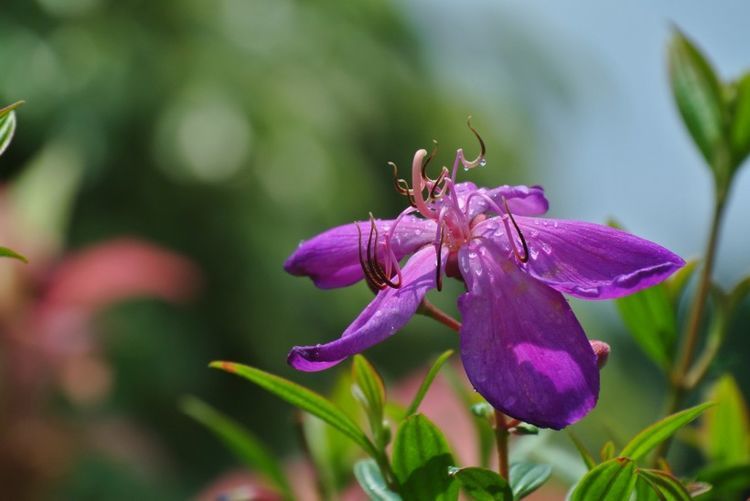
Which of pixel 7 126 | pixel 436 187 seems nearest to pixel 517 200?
pixel 436 187

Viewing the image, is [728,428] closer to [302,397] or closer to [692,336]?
[692,336]

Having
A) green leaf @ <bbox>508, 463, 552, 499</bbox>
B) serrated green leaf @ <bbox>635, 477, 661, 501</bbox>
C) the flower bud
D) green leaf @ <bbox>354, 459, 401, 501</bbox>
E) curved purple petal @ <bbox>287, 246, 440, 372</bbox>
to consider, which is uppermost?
curved purple petal @ <bbox>287, 246, 440, 372</bbox>

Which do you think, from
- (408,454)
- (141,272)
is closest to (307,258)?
(408,454)

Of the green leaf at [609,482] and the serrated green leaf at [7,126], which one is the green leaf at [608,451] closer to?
the green leaf at [609,482]

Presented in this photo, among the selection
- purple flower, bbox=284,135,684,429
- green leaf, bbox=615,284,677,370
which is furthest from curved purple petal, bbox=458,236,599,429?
green leaf, bbox=615,284,677,370

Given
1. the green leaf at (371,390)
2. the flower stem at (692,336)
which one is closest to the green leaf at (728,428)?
the flower stem at (692,336)

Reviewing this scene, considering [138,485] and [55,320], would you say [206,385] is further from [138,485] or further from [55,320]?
[55,320]

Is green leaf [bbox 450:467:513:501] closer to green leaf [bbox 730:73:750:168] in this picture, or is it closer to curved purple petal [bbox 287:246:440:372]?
curved purple petal [bbox 287:246:440:372]
